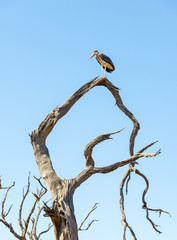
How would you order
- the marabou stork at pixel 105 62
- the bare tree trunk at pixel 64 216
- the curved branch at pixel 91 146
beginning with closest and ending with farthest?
1. the bare tree trunk at pixel 64 216
2. the curved branch at pixel 91 146
3. the marabou stork at pixel 105 62

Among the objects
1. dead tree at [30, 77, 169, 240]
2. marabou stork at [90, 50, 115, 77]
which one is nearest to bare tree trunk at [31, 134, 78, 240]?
→ dead tree at [30, 77, 169, 240]

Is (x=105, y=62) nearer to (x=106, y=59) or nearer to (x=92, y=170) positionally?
(x=106, y=59)

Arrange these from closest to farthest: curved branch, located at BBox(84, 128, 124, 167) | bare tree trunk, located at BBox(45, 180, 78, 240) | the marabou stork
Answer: bare tree trunk, located at BBox(45, 180, 78, 240)
curved branch, located at BBox(84, 128, 124, 167)
the marabou stork

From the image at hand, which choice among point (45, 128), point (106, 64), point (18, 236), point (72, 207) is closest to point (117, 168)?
point (72, 207)

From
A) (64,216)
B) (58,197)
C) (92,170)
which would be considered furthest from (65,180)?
(64,216)

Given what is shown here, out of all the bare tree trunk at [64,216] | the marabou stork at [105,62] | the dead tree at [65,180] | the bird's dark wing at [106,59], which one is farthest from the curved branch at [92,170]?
the bird's dark wing at [106,59]

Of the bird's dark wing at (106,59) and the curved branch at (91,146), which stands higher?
the bird's dark wing at (106,59)

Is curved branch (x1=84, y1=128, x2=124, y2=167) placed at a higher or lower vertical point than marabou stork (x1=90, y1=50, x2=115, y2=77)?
lower

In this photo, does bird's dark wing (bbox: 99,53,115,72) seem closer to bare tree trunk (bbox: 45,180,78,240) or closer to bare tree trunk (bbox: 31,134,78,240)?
bare tree trunk (bbox: 31,134,78,240)

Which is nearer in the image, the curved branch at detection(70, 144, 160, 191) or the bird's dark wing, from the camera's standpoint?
the curved branch at detection(70, 144, 160, 191)

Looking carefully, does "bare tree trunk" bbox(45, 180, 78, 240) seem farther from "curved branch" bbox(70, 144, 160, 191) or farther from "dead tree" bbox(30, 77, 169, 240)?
"curved branch" bbox(70, 144, 160, 191)

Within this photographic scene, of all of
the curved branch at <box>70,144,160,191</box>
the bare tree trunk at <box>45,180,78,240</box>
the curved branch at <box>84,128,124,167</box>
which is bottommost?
the bare tree trunk at <box>45,180,78,240</box>

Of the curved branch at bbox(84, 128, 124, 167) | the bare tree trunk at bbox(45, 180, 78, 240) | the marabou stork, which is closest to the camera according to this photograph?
the bare tree trunk at bbox(45, 180, 78, 240)

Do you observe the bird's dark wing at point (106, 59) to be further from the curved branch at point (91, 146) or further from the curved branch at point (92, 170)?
the curved branch at point (92, 170)
